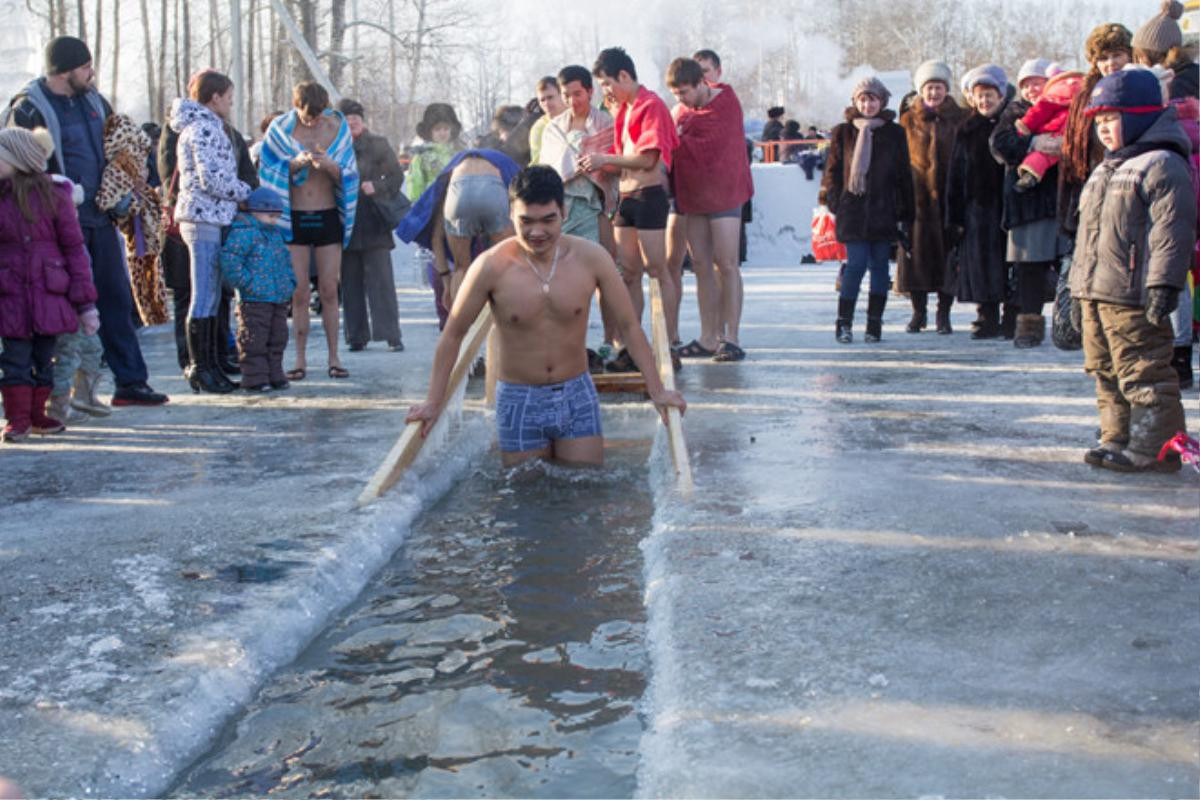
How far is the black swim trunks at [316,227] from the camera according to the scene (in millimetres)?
8875

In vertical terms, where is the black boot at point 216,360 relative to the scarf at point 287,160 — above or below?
below

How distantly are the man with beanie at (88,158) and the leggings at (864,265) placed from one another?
507 centimetres

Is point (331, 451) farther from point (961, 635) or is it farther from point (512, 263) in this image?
point (961, 635)

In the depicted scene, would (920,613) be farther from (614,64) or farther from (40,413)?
(614,64)

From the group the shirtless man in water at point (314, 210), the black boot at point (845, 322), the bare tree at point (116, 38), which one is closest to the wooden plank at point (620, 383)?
the shirtless man in water at point (314, 210)

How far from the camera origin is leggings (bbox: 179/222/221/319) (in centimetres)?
812

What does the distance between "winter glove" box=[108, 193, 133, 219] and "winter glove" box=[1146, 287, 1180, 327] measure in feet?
17.8

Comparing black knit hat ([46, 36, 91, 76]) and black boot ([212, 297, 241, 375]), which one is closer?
black knit hat ([46, 36, 91, 76])

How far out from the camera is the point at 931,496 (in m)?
5.31

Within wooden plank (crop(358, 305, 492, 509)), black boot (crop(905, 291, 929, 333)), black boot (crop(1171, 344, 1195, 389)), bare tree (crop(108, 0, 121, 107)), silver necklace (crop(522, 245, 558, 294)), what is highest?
bare tree (crop(108, 0, 121, 107))

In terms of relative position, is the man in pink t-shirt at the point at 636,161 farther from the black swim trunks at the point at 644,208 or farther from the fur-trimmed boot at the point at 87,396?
the fur-trimmed boot at the point at 87,396

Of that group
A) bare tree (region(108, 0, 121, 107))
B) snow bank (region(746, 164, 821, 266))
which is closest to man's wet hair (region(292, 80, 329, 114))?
snow bank (region(746, 164, 821, 266))

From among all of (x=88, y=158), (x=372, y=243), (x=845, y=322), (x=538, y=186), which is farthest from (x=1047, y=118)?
(x=88, y=158)

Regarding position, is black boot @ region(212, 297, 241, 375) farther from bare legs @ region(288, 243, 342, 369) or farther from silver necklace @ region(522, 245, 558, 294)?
silver necklace @ region(522, 245, 558, 294)
